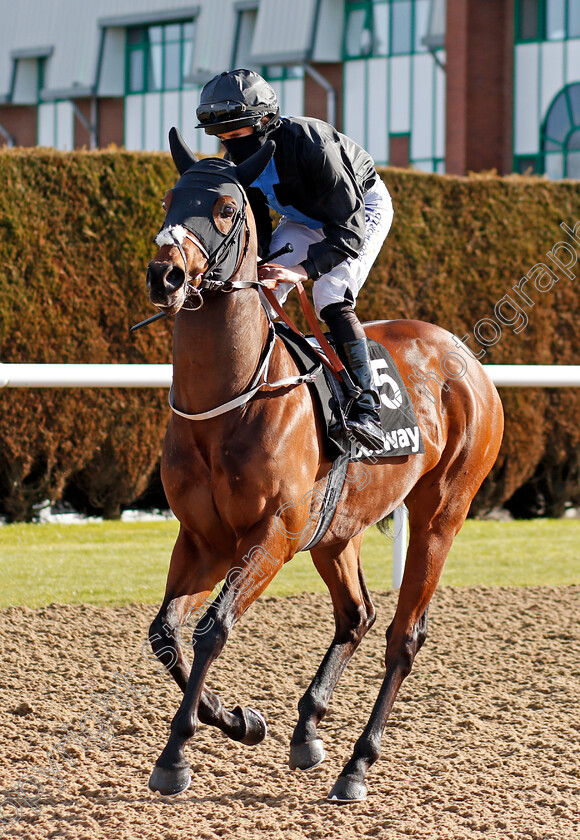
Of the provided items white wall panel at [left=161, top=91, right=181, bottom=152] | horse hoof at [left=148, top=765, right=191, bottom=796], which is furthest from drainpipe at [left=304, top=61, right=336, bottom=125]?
horse hoof at [left=148, top=765, right=191, bottom=796]

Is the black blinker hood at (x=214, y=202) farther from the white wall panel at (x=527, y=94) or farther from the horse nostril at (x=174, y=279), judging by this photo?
the white wall panel at (x=527, y=94)

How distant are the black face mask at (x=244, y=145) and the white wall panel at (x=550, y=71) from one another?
1740cm

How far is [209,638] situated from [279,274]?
1111mm

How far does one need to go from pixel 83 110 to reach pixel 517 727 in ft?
79.5

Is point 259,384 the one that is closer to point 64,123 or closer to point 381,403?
point 381,403

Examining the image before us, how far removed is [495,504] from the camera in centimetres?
973

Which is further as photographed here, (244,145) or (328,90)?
(328,90)

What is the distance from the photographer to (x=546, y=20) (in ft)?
62.6

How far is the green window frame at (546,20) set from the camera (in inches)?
749

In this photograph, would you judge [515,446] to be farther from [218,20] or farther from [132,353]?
[218,20]

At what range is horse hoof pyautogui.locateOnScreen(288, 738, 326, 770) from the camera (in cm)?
347

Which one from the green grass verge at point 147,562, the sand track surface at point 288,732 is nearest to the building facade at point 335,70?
the green grass verge at point 147,562

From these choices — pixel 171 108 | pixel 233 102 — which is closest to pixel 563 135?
pixel 171 108

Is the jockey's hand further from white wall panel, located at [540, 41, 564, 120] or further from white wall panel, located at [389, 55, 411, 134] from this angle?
white wall panel, located at [389, 55, 411, 134]
